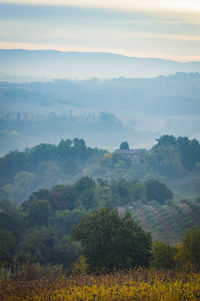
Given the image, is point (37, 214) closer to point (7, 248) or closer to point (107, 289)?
point (7, 248)

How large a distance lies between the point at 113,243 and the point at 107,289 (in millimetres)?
7527

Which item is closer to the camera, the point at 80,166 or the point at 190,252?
the point at 190,252

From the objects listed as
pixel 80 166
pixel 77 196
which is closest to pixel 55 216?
pixel 77 196

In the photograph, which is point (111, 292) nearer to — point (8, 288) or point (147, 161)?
point (8, 288)

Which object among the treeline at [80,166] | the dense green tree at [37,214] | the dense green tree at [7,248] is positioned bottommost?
the dense green tree at [7,248]

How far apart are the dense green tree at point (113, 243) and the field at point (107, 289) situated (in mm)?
4934

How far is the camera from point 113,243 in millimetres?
18953

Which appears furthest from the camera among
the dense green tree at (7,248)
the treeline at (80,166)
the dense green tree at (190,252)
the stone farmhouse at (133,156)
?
the stone farmhouse at (133,156)

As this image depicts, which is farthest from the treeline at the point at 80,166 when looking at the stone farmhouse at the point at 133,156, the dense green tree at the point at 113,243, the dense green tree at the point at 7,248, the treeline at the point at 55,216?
the dense green tree at the point at 113,243

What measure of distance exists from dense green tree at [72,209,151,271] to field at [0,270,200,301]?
4934 mm

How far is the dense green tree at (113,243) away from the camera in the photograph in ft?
60.1

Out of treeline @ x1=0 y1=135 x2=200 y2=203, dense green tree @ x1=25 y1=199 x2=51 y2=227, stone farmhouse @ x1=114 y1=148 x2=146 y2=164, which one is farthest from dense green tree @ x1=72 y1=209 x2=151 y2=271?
stone farmhouse @ x1=114 y1=148 x2=146 y2=164

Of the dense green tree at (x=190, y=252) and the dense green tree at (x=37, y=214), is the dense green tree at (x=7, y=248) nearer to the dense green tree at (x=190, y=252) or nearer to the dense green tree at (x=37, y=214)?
the dense green tree at (x=37, y=214)

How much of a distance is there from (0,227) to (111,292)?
25.3 metres
